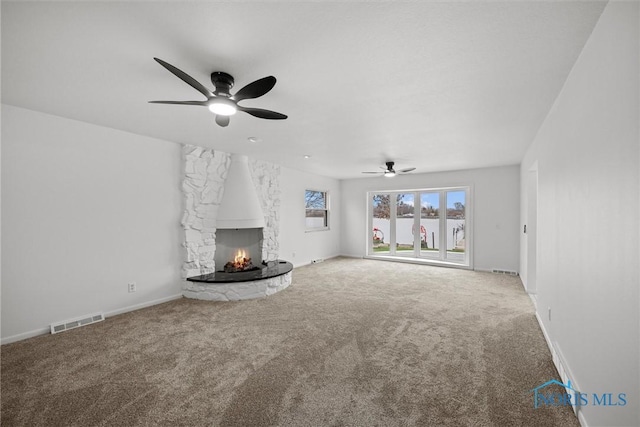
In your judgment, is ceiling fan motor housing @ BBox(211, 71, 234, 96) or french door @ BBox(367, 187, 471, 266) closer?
ceiling fan motor housing @ BBox(211, 71, 234, 96)

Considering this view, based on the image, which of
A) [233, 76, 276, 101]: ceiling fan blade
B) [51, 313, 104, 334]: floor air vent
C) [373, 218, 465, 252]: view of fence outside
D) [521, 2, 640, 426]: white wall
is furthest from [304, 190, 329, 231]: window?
[521, 2, 640, 426]: white wall

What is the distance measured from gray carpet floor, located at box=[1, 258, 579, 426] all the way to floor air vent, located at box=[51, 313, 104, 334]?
10 cm

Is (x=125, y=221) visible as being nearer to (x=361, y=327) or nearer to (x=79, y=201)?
(x=79, y=201)

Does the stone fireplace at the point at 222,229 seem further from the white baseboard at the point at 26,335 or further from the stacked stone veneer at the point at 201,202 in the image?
the white baseboard at the point at 26,335

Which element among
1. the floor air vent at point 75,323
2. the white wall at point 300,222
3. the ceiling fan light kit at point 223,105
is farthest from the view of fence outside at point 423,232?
the floor air vent at point 75,323

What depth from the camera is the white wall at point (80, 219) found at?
2840 millimetres

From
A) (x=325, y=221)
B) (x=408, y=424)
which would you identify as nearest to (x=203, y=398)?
(x=408, y=424)

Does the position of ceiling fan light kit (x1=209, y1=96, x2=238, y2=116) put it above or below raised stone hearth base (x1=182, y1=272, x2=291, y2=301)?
above

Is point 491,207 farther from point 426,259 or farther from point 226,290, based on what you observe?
point 226,290

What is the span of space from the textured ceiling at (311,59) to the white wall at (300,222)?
3.11 meters

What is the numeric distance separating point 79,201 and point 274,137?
252cm

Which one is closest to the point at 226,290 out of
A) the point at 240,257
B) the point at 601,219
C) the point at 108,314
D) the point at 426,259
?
the point at 240,257

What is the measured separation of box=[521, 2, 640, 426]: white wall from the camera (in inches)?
46.9

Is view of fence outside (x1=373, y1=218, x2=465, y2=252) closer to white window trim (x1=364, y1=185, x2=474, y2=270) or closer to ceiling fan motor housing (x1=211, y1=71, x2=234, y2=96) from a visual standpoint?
white window trim (x1=364, y1=185, x2=474, y2=270)
